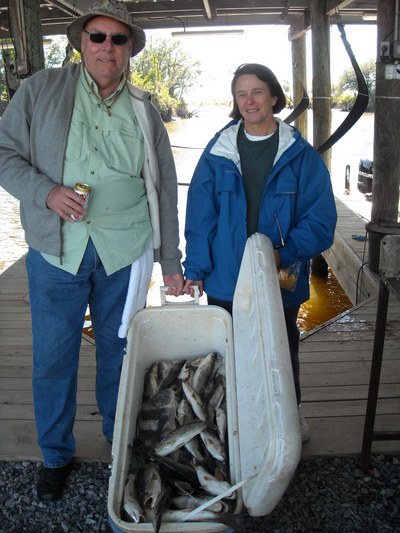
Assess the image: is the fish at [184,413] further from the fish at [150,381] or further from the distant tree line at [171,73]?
the distant tree line at [171,73]

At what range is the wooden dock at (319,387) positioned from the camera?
2.34 m

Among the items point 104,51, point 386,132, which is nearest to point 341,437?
point 104,51

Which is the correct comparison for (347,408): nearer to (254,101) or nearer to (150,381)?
(150,381)

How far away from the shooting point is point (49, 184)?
1.78 m

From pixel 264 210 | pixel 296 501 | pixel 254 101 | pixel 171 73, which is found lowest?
pixel 296 501

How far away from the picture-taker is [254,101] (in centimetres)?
203

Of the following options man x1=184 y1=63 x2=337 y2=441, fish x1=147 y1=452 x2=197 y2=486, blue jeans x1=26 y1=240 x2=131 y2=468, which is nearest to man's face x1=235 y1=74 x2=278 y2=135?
man x1=184 y1=63 x2=337 y2=441

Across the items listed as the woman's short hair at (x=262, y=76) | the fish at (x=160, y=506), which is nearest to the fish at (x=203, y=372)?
the fish at (x=160, y=506)

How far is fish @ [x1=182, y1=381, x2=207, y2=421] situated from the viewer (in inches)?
72.9

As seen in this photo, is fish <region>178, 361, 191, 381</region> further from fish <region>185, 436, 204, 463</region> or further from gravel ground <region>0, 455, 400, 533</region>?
gravel ground <region>0, 455, 400, 533</region>

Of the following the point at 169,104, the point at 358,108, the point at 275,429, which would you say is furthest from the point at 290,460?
the point at 169,104

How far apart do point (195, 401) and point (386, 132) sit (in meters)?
3.04

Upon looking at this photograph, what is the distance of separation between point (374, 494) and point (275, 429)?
1.19 meters

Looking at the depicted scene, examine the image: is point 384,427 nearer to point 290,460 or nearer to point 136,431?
point 136,431
